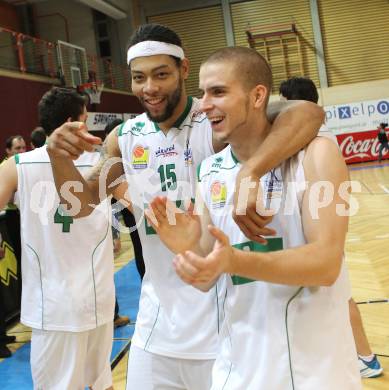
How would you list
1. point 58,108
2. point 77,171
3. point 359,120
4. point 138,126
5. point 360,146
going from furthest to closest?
point 360,146, point 359,120, point 58,108, point 138,126, point 77,171

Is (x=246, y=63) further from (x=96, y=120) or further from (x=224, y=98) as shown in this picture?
(x=96, y=120)

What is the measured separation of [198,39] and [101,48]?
13.1 feet

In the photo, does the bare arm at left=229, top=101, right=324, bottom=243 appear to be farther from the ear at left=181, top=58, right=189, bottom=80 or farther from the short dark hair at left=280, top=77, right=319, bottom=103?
the short dark hair at left=280, top=77, right=319, bottom=103

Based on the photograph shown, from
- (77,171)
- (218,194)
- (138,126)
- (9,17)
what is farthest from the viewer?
(9,17)

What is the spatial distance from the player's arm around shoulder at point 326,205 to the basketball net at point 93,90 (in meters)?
15.0

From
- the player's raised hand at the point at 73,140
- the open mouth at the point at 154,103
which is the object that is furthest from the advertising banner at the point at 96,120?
the player's raised hand at the point at 73,140

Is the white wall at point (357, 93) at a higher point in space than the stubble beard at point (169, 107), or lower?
higher

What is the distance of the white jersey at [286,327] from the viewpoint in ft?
5.56

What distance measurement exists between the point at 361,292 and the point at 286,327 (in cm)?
429

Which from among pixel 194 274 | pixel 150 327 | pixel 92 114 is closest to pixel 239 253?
pixel 194 274

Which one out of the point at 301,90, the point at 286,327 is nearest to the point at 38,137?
the point at 301,90

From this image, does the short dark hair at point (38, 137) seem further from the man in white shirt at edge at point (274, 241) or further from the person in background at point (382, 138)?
the person in background at point (382, 138)

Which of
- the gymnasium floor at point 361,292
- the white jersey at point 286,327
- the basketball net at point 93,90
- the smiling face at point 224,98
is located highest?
the basketball net at point 93,90

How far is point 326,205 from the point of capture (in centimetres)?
156
